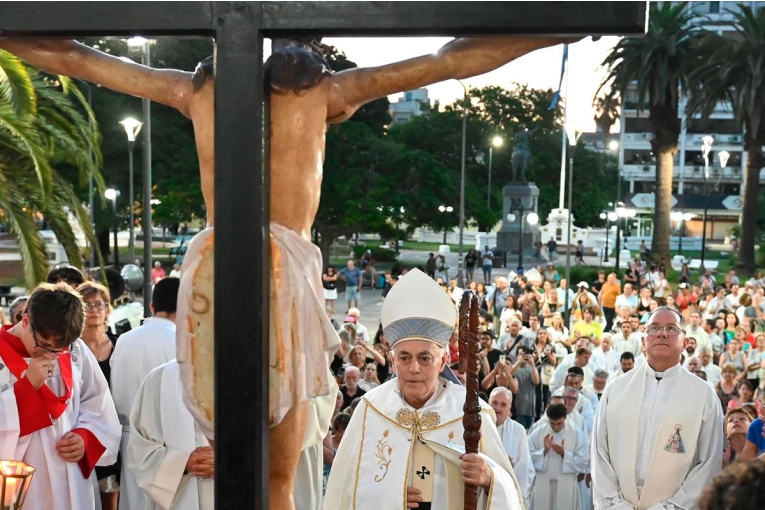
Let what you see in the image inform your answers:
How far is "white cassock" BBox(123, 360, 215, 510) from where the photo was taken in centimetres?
462

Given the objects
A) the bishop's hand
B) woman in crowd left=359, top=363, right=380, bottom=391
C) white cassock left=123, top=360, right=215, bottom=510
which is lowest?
woman in crowd left=359, top=363, right=380, bottom=391

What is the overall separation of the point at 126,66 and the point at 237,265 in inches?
29.0

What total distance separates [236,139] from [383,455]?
82.5 inches

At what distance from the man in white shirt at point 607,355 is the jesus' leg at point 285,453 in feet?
35.9

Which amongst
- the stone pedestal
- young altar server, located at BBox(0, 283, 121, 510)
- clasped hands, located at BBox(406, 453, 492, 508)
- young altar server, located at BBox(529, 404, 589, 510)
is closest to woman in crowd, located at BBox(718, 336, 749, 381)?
young altar server, located at BBox(529, 404, 589, 510)

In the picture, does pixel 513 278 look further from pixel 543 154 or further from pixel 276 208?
pixel 543 154

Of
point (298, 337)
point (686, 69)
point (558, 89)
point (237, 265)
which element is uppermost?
point (686, 69)

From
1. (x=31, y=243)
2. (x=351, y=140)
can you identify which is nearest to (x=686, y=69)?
(x=351, y=140)

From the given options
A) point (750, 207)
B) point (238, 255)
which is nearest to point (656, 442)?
point (238, 255)

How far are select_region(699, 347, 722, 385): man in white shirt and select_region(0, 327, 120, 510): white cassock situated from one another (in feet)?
33.5

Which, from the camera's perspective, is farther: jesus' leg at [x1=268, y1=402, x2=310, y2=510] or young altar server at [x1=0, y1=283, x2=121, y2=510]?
young altar server at [x1=0, y1=283, x2=121, y2=510]

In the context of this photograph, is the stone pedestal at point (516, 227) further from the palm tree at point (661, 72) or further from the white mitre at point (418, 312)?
the white mitre at point (418, 312)

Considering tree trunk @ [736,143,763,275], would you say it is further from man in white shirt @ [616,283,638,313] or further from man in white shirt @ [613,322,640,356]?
man in white shirt @ [613,322,640,356]

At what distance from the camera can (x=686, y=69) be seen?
34969mm
